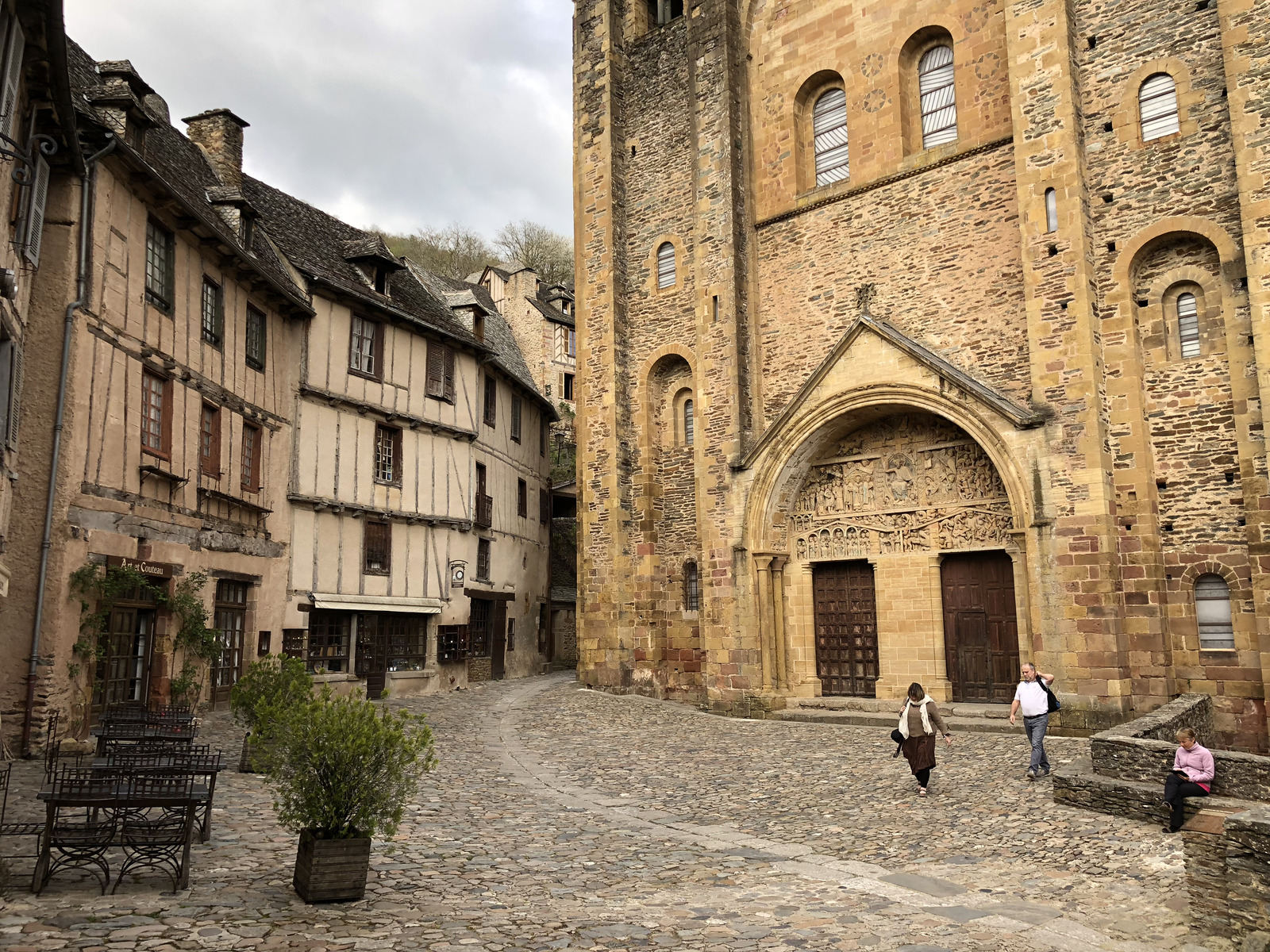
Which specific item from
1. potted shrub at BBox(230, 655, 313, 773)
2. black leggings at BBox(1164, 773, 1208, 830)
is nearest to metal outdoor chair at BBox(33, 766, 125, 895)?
potted shrub at BBox(230, 655, 313, 773)

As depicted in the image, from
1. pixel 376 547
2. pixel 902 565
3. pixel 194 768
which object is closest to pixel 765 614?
pixel 902 565

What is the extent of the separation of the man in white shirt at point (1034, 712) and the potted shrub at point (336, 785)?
7096 millimetres

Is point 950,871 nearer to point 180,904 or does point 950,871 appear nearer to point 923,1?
point 180,904

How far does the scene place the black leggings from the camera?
→ 7941 millimetres

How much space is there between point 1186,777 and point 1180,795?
0.18 m

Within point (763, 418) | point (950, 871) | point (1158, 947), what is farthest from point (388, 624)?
point (1158, 947)

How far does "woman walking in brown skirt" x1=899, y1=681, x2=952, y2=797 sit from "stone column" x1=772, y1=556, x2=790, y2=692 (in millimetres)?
8099

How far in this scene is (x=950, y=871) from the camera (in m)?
6.96

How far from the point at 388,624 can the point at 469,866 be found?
1405 centimetres

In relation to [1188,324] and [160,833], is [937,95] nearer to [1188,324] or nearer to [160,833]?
[1188,324]

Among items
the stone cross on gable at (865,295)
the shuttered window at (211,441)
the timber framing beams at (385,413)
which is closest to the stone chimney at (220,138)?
the timber framing beams at (385,413)

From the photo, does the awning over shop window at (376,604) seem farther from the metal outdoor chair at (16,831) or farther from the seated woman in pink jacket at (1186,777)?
the seated woman in pink jacket at (1186,777)

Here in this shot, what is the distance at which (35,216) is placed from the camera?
1029 cm

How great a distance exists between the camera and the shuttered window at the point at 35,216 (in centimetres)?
977
